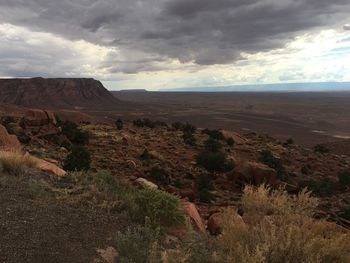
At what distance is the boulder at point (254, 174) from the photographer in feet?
65.1

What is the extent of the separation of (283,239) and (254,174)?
15.4 meters

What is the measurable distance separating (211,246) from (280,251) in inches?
46.7

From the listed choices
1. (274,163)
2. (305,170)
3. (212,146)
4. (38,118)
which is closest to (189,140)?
(212,146)

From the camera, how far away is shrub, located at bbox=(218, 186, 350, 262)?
4.64 meters

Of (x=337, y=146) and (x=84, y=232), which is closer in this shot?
(x=84, y=232)

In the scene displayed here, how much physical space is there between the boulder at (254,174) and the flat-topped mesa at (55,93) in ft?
376

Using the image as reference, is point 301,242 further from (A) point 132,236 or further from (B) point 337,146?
(B) point 337,146

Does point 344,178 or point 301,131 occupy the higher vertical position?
point 344,178

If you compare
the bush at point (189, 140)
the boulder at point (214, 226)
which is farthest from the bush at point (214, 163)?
the boulder at point (214, 226)

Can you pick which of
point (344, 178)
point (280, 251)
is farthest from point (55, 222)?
point (344, 178)

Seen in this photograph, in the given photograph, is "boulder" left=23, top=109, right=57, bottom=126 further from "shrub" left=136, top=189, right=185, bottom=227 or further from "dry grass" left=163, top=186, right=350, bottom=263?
"dry grass" left=163, top=186, right=350, bottom=263

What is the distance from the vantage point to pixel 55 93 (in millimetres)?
147875

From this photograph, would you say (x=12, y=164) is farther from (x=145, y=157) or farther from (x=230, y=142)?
(x=230, y=142)

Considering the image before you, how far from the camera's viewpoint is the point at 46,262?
16.3 ft
